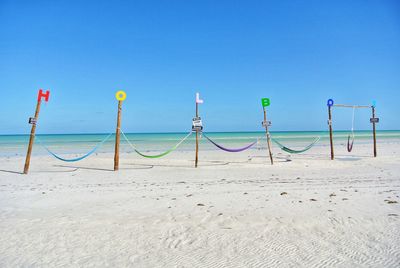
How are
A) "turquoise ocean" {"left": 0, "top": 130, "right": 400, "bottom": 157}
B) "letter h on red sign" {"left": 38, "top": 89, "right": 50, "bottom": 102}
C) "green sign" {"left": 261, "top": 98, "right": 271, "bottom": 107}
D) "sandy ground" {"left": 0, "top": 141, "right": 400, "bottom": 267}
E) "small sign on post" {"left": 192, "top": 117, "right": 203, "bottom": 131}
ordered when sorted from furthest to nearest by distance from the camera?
"turquoise ocean" {"left": 0, "top": 130, "right": 400, "bottom": 157} < "green sign" {"left": 261, "top": 98, "right": 271, "bottom": 107} < "small sign on post" {"left": 192, "top": 117, "right": 203, "bottom": 131} < "letter h on red sign" {"left": 38, "top": 89, "right": 50, "bottom": 102} < "sandy ground" {"left": 0, "top": 141, "right": 400, "bottom": 267}

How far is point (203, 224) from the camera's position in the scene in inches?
140

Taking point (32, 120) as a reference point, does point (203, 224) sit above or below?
below

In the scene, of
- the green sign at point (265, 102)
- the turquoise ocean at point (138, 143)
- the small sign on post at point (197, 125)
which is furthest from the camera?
the turquoise ocean at point (138, 143)

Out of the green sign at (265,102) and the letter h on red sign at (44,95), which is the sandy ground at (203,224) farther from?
the green sign at (265,102)

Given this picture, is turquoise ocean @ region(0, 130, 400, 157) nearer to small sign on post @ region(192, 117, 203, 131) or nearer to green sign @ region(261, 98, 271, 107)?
green sign @ region(261, 98, 271, 107)

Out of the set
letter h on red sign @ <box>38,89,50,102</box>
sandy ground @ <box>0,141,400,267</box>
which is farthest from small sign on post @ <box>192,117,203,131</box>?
letter h on red sign @ <box>38,89,50,102</box>

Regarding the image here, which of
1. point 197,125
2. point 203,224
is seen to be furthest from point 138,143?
point 203,224

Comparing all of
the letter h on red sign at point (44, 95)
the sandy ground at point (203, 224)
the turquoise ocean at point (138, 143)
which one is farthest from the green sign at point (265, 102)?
the letter h on red sign at point (44, 95)

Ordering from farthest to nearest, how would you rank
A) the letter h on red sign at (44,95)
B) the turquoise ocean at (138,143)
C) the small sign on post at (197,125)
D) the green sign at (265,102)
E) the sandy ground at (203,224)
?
the turquoise ocean at (138,143) < the green sign at (265,102) < the small sign on post at (197,125) < the letter h on red sign at (44,95) < the sandy ground at (203,224)

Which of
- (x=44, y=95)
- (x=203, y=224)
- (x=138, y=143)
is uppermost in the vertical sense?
(x=44, y=95)

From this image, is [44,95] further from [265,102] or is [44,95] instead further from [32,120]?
[265,102]

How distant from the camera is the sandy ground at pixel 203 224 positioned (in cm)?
265

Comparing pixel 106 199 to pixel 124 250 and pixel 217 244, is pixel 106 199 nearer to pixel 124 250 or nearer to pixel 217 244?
pixel 124 250

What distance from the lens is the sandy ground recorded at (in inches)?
104
